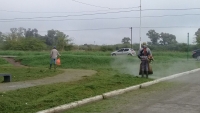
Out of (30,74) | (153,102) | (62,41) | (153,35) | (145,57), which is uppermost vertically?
(153,35)

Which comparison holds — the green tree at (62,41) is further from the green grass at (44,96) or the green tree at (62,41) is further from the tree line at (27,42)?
the green grass at (44,96)

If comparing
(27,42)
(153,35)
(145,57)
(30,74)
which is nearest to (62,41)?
(27,42)

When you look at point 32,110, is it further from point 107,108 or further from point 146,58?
point 146,58

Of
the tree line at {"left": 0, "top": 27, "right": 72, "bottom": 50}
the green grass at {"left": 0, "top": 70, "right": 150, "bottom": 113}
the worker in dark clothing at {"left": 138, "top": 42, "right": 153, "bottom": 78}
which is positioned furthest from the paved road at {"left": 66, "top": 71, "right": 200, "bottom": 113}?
the tree line at {"left": 0, "top": 27, "right": 72, "bottom": 50}

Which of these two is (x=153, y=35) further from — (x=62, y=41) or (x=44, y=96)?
→ (x=44, y=96)

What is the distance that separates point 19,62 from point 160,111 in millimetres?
27558

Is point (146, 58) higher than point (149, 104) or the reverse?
higher

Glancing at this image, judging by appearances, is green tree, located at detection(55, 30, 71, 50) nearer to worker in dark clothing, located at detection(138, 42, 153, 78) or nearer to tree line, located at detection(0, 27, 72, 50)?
tree line, located at detection(0, 27, 72, 50)

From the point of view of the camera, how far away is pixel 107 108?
8.02 meters

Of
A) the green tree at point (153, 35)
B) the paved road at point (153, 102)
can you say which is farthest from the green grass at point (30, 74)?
the green tree at point (153, 35)

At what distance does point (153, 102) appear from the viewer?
8695 millimetres

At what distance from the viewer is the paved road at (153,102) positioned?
7722 mm

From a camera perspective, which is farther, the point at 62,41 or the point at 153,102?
the point at 62,41

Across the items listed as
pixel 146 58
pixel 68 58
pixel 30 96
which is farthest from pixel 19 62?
pixel 30 96
